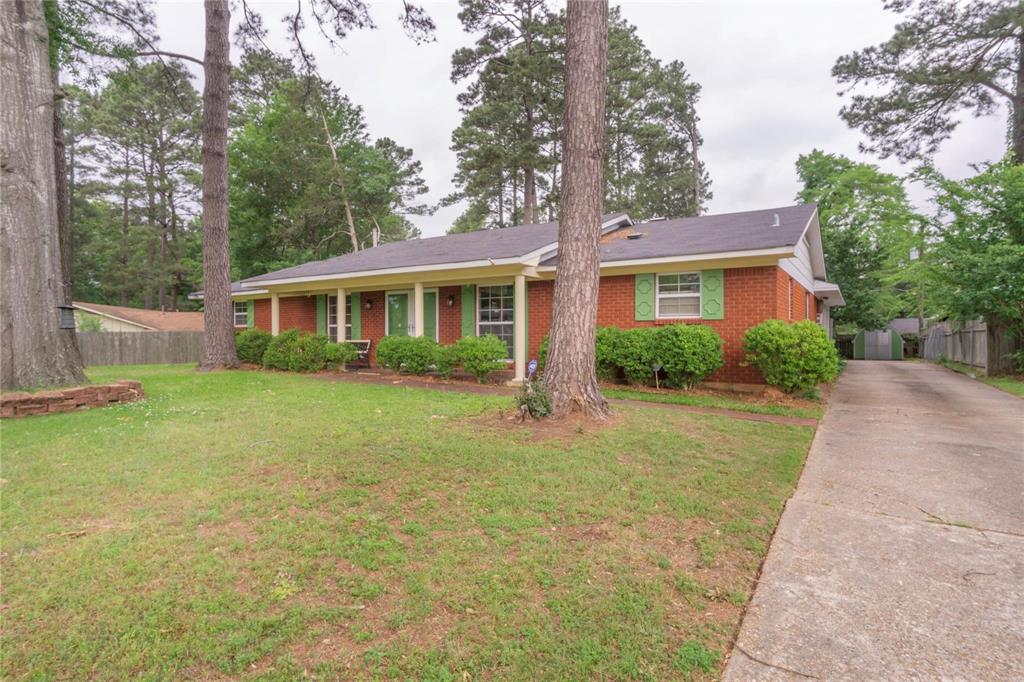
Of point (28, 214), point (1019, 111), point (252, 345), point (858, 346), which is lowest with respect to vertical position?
point (858, 346)

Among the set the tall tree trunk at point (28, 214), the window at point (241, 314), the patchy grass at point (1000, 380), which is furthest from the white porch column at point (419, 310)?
the patchy grass at point (1000, 380)

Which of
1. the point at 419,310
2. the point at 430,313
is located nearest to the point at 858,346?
the point at 430,313

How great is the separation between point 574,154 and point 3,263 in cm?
781

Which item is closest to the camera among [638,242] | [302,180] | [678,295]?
[678,295]

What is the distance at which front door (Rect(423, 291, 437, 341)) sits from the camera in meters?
13.3

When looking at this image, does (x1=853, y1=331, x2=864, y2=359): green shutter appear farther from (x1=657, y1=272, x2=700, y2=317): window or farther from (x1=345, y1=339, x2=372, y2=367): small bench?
(x1=345, y1=339, x2=372, y2=367): small bench

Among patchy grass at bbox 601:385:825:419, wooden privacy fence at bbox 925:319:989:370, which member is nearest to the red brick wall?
patchy grass at bbox 601:385:825:419

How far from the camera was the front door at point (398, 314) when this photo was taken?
13648 mm

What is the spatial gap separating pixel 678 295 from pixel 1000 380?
9.48m

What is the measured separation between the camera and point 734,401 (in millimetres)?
8211

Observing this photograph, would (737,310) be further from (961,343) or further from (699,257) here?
(961,343)

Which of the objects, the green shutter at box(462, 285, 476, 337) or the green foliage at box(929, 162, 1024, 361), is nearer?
the green foliage at box(929, 162, 1024, 361)

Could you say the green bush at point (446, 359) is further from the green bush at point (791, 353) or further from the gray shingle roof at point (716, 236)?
the green bush at point (791, 353)

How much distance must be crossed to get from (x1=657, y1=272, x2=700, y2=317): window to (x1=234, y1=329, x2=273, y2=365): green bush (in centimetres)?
1078
